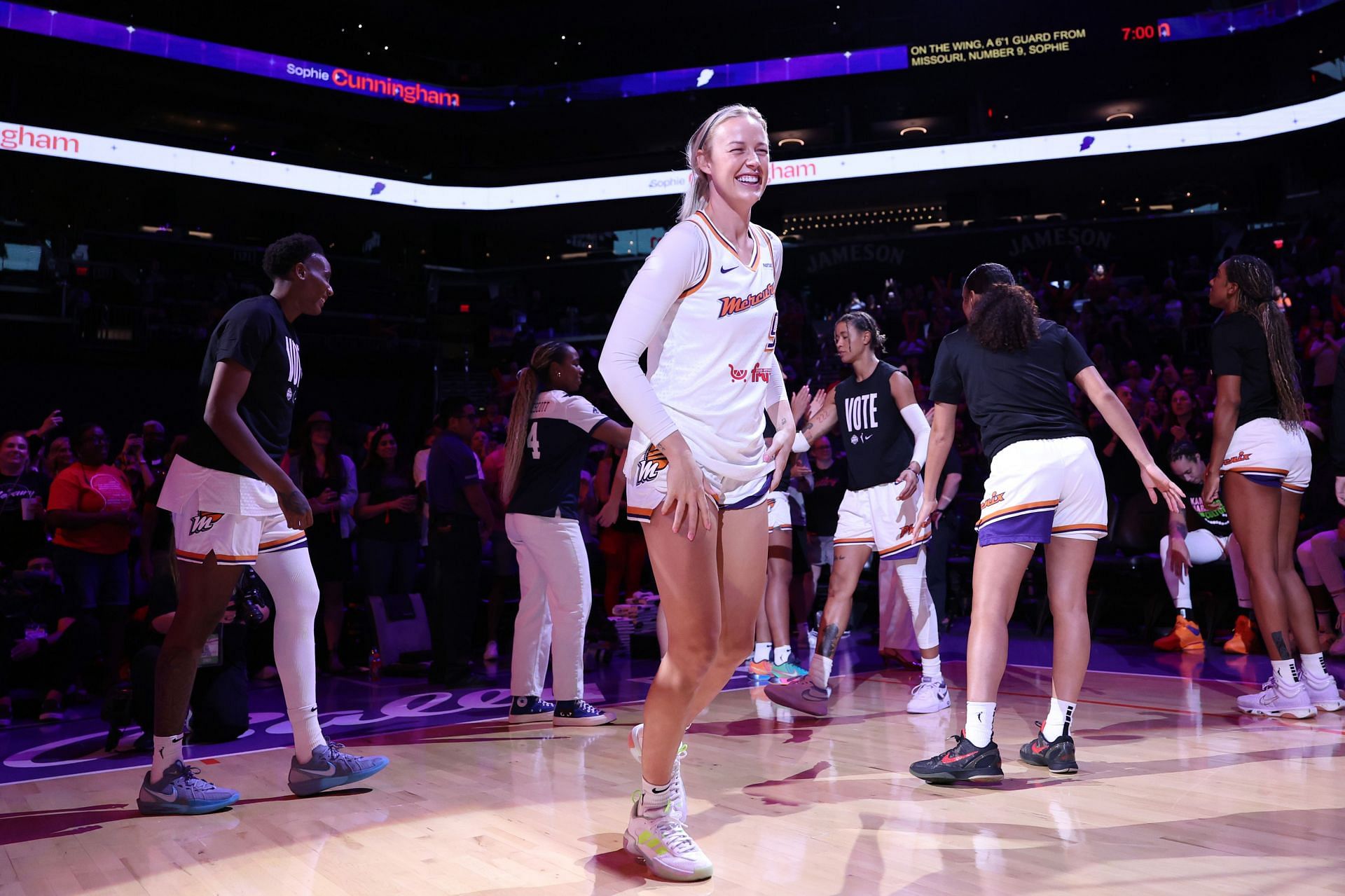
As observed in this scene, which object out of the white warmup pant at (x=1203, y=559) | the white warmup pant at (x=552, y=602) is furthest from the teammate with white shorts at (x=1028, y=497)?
the white warmup pant at (x=1203, y=559)

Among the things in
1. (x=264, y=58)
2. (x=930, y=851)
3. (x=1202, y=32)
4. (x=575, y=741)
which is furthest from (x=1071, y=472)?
(x=264, y=58)

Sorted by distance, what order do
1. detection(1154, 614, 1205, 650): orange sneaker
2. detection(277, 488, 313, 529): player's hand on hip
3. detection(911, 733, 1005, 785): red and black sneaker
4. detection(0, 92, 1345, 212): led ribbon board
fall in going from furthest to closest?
detection(0, 92, 1345, 212): led ribbon board → detection(1154, 614, 1205, 650): orange sneaker → detection(911, 733, 1005, 785): red and black sneaker → detection(277, 488, 313, 529): player's hand on hip

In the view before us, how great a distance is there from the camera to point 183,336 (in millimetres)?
15789

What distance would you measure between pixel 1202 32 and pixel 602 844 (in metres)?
24.1

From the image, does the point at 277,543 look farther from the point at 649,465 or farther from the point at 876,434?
the point at 876,434

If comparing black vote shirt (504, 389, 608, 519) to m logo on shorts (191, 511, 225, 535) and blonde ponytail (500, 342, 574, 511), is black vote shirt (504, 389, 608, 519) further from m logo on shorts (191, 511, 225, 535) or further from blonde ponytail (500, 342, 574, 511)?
m logo on shorts (191, 511, 225, 535)

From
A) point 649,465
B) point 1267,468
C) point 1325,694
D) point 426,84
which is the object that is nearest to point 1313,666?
point 1325,694

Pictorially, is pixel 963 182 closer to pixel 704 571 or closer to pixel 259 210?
pixel 259 210

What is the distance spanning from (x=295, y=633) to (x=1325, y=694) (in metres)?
4.38

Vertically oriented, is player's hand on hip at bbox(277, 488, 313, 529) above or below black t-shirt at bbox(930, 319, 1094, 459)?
below

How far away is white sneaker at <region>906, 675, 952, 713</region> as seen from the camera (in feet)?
15.6

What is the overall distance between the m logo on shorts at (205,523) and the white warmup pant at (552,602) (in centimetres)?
184

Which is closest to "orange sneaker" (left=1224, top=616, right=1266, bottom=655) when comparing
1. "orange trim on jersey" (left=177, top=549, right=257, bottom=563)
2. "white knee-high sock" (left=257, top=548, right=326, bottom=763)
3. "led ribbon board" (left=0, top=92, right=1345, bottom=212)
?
"white knee-high sock" (left=257, top=548, right=326, bottom=763)

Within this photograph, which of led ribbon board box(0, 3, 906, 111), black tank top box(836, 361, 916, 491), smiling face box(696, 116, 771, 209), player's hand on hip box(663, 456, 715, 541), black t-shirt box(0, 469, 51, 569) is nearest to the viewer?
player's hand on hip box(663, 456, 715, 541)
